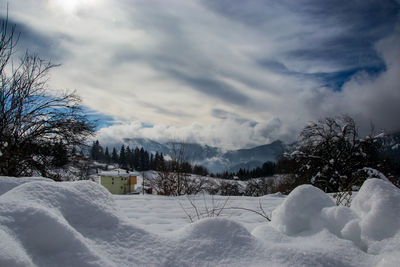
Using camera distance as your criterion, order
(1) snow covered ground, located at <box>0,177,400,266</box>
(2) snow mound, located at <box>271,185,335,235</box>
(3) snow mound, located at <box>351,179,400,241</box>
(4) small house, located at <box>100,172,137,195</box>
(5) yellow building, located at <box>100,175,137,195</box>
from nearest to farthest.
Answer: (1) snow covered ground, located at <box>0,177,400,266</box>, (3) snow mound, located at <box>351,179,400,241</box>, (2) snow mound, located at <box>271,185,335,235</box>, (4) small house, located at <box>100,172,137,195</box>, (5) yellow building, located at <box>100,175,137,195</box>

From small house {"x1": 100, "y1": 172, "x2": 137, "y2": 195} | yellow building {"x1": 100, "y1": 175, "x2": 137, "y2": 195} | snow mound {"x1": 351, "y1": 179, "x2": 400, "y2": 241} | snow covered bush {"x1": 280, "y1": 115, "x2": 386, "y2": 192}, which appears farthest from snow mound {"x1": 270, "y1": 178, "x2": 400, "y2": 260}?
yellow building {"x1": 100, "y1": 175, "x2": 137, "y2": 195}

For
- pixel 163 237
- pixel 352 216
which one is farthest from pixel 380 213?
pixel 163 237

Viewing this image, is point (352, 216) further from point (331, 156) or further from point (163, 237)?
point (331, 156)

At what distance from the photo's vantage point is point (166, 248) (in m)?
1.17

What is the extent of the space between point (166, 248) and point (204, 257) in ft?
0.72

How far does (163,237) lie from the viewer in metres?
1.26

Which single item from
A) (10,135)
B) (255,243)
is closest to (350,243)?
(255,243)

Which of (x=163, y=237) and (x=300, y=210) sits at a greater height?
(x=300, y=210)

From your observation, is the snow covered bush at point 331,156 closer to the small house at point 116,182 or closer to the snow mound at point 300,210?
the snow mound at point 300,210

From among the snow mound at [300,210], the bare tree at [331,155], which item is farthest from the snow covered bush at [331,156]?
the snow mound at [300,210]

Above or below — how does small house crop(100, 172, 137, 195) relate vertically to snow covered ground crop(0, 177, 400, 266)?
below

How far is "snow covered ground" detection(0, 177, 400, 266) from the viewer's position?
932mm

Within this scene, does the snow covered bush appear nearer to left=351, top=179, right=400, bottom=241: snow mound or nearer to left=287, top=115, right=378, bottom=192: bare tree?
left=287, top=115, right=378, bottom=192: bare tree

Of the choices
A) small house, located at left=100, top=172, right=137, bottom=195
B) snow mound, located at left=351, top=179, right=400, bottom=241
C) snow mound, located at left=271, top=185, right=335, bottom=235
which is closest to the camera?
snow mound, located at left=351, top=179, right=400, bottom=241
